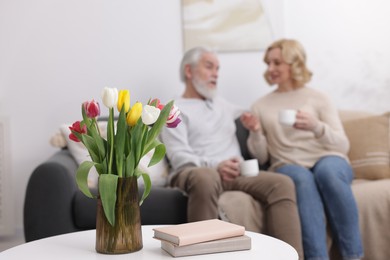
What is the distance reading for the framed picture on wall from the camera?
340cm

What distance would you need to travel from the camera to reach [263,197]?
2508mm

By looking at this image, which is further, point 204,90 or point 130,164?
point 204,90

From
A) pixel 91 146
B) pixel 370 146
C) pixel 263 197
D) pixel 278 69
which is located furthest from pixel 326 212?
pixel 91 146

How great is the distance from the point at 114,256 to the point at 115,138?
0.99 ft

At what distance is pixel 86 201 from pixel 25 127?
1.08 meters

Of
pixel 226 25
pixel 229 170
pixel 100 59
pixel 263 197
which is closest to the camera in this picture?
pixel 263 197

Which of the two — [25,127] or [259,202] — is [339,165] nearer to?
[259,202]

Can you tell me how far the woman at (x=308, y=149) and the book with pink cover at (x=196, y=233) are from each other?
1.07 metres

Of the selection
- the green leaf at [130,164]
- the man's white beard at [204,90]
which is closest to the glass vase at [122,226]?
the green leaf at [130,164]

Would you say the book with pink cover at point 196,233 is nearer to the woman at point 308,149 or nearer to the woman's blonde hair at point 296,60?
the woman at point 308,149

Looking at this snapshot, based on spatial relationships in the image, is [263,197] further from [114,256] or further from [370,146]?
[114,256]

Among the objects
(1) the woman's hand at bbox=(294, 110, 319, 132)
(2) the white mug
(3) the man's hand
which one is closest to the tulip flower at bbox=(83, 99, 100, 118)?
(3) the man's hand

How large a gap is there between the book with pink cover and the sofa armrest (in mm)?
989

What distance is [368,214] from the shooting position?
2.62 meters
